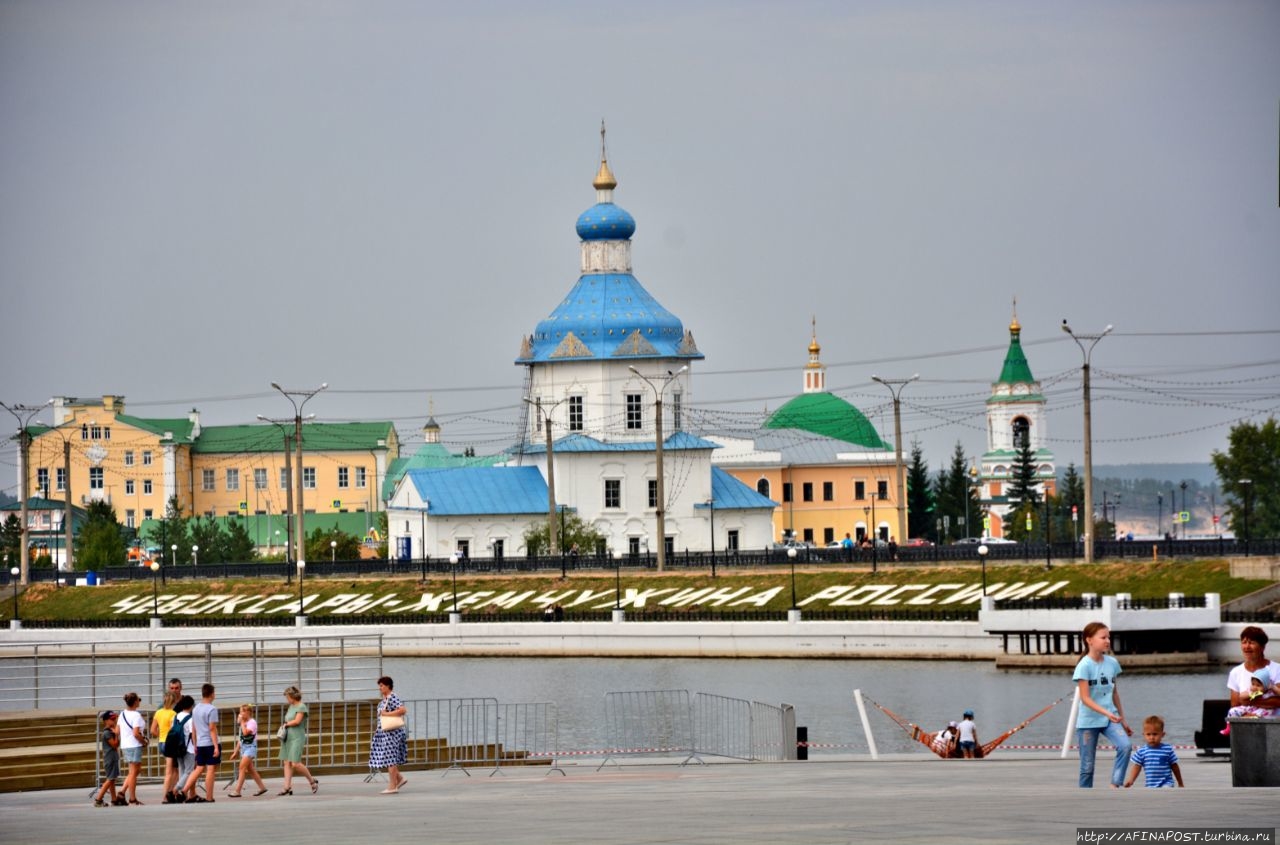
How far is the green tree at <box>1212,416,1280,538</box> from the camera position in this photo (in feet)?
392

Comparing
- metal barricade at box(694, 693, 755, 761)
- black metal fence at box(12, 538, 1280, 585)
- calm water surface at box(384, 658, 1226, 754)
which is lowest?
calm water surface at box(384, 658, 1226, 754)

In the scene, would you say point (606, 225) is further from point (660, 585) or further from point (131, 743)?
point (131, 743)

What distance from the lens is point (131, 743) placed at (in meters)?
27.7

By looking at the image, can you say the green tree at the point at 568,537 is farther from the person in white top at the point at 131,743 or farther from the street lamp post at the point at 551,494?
the person in white top at the point at 131,743

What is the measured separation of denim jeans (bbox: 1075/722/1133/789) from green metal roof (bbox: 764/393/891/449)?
4786 inches

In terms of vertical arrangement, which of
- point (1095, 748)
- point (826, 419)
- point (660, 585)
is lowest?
point (1095, 748)

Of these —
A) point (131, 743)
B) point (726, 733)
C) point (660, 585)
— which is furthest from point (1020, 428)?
point (131, 743)

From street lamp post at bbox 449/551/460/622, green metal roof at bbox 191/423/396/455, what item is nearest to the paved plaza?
street lamp post at bbox 449/551/460/622

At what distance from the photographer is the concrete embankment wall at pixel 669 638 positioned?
7150cm

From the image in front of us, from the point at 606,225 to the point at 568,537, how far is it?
18189mm

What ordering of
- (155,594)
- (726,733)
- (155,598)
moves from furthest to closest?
1. (155,598)
2. (155,594)
3. (726,733)

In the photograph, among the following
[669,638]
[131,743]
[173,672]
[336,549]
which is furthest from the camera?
[336,549]

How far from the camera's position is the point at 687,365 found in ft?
371

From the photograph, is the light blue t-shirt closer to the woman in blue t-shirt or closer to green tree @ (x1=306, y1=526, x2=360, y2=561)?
the woman in blue t-shirt
